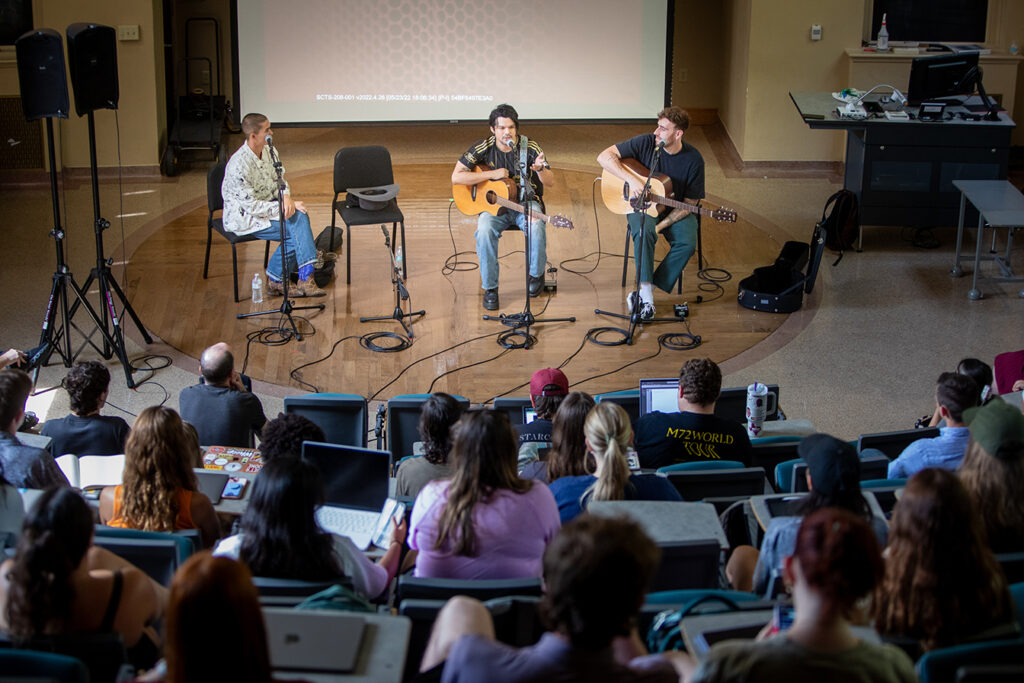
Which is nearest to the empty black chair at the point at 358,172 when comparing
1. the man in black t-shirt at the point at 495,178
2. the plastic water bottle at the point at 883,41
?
the man in black t-shirt at the point at 495,178

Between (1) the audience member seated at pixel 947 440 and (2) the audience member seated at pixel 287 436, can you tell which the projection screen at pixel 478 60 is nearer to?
(1) the audience member seated at pixel 947 440

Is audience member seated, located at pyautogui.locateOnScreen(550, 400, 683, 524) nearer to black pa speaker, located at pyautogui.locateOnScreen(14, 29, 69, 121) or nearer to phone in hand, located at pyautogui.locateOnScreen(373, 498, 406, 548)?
phone in hand, located at pyautogui.locateOnScreen(373, 498, 406, 548)

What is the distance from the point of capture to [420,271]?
301 inches

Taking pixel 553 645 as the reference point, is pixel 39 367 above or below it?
below

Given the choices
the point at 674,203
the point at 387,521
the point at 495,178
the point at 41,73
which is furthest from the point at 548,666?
the point at 495,178

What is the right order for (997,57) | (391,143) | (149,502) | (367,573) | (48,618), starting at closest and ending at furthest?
1. (48,618)
2. (367,573)
3. (149,502)
4. (997,57)
5. (391,143)

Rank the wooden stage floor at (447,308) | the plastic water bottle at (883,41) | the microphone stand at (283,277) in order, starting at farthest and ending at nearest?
the plastic water bottle at (883,41) < the microphone stand at (283,277) < the wooden stage floor at (447,308)

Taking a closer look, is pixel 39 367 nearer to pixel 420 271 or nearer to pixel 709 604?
pixel 420 271

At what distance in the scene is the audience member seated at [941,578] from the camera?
2.55 meters

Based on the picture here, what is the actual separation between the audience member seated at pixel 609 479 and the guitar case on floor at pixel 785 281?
149 inches

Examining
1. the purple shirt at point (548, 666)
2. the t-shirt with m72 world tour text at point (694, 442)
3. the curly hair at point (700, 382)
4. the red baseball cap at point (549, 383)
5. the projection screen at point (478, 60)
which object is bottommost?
the t-shirt with m72 world tour text at point (694, 442)

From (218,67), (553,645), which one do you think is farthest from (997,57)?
(553,645)

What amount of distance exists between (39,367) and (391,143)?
5237 mm

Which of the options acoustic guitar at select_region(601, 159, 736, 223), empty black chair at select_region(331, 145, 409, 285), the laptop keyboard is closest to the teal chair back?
the laptop keyboard
